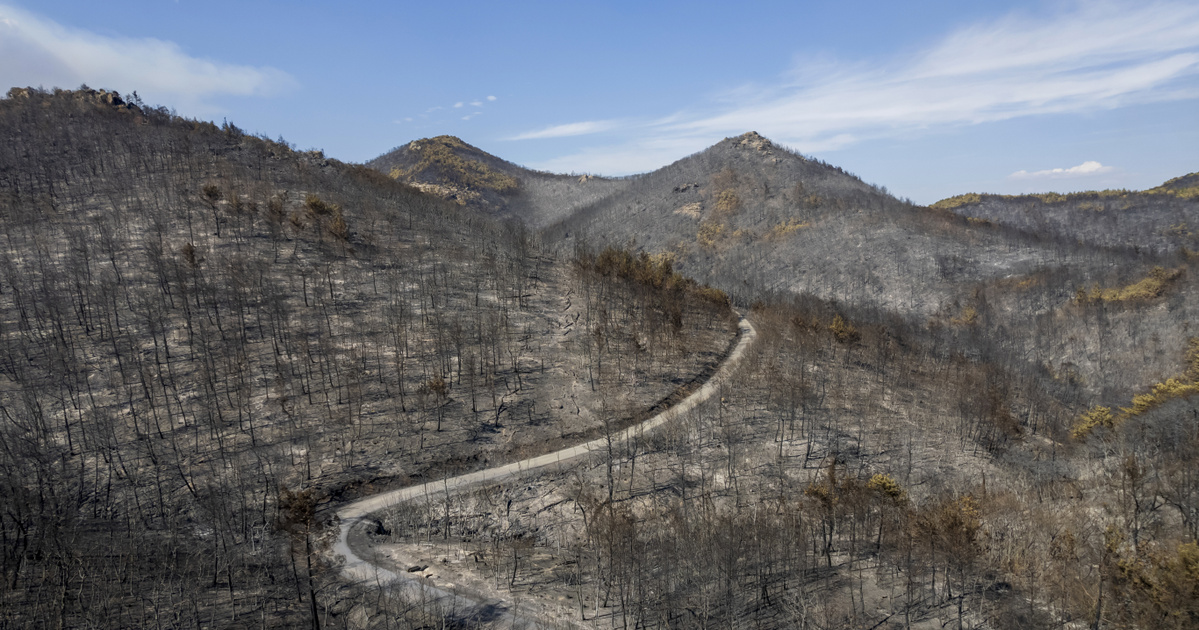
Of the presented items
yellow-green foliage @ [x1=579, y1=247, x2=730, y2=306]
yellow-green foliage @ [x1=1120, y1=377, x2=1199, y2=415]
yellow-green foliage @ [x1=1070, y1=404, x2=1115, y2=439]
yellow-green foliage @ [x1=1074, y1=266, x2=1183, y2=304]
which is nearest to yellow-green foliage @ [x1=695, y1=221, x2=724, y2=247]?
yellow-green foliage @ [x1=579, y1=247, x2=730, y2=306]

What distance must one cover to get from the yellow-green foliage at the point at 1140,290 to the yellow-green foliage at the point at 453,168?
144153mm

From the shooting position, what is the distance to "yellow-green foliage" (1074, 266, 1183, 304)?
70.8 meters

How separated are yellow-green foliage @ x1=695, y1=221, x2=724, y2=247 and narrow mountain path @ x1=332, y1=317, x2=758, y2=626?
75.9 m

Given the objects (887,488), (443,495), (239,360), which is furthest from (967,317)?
(239,360)

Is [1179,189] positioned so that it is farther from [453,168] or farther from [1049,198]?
[453,168]

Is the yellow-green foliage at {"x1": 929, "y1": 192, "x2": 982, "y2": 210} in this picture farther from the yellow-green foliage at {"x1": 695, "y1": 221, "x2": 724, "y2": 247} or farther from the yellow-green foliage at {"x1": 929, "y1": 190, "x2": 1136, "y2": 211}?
the yellow-green foliage at {"x1": 695, "y1": 221, "x2": 724, "y2": 247}

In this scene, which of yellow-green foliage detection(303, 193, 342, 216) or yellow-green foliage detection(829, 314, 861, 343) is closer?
yellow-green foliage detection(303, 193, 342, 216)

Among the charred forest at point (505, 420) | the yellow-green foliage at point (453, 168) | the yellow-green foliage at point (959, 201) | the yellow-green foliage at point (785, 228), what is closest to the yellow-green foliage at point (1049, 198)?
the yellow-green foliage at point (959, 201)

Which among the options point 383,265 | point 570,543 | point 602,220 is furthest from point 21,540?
point 602,220

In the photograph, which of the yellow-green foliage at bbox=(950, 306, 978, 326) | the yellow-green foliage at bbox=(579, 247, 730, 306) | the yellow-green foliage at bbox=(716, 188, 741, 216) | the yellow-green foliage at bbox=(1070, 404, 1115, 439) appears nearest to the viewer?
the yellow-green foliage at bbox=(1070, 404, 1115, 439)

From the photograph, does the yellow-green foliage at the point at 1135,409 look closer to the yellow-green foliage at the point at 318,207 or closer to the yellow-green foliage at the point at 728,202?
the yellow-green foliage at the point at 318,207

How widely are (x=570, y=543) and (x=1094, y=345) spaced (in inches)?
2950

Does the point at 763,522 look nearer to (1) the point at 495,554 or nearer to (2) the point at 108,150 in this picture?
(1) the point at 495,554

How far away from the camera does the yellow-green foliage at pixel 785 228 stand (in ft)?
381
